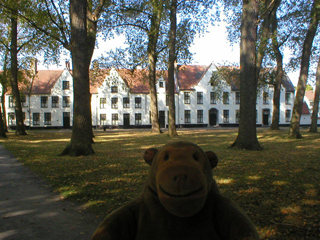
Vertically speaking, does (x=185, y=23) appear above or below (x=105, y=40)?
above

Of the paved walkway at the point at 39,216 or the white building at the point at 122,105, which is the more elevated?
the white building at the point at 122,105

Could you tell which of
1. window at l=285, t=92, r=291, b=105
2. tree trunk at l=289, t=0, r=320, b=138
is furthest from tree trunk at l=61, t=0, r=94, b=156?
window at l=285, t=92, r=291, b=105

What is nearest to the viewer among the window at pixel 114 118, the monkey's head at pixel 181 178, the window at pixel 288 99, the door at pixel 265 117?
the monkey's head at pixel 181 178

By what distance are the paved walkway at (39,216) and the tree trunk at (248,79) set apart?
909 cm

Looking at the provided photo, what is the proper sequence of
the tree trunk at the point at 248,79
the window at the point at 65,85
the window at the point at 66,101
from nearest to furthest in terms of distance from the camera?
the tree trunk at the point at 248,79 < the window at the point at 66,101 < the window at the point at 65,85

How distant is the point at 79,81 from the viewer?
442 inches

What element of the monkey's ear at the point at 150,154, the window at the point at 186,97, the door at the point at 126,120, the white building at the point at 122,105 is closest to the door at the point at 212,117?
the white building at the point at 122,105

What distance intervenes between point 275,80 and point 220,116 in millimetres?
21640

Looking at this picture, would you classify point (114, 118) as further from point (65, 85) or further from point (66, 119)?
point (65, 85)

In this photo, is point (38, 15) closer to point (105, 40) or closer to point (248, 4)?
point (105, 40)

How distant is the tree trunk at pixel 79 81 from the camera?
11.1m

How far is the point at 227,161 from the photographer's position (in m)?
8.98

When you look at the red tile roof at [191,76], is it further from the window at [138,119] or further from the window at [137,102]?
the window at [138,119]

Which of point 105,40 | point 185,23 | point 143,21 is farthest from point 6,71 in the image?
point 185,23
